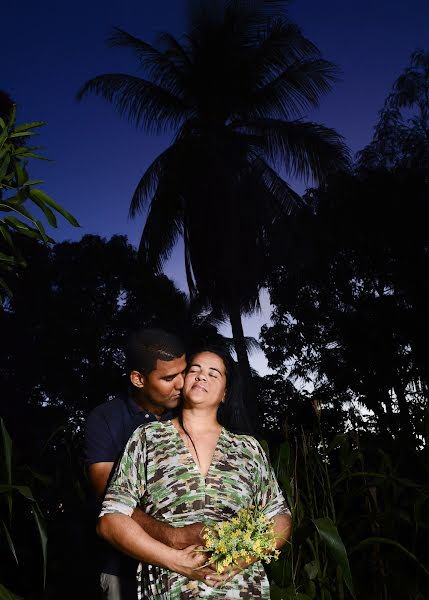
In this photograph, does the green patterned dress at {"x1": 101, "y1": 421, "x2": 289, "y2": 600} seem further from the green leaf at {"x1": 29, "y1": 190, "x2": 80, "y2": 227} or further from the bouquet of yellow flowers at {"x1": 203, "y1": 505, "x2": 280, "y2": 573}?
the green leaf at {"x1": 29, "y1": 190, "x2": 80, "y2": 227}

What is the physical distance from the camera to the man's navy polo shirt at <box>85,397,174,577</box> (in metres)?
1.86

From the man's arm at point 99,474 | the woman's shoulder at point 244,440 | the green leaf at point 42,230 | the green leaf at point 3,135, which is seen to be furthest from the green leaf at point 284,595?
the green leaf at point 3,135

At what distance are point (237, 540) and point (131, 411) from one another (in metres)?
0.82

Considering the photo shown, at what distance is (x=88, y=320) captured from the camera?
17.8 metres

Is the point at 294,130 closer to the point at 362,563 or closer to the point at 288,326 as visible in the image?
the point at 288,326

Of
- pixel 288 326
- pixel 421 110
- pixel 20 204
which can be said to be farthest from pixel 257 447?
pixel 421 110

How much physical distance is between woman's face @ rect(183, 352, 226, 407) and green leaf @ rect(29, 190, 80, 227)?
541 millimetres

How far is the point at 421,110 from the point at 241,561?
14.6m

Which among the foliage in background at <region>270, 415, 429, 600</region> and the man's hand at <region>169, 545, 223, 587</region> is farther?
the foliage in background at <region>270, 415, 429, 600</region>

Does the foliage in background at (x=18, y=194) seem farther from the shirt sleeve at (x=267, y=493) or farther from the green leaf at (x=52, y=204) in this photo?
the shirt sleeve at (x=267, y=493)

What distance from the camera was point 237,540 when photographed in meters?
1.43

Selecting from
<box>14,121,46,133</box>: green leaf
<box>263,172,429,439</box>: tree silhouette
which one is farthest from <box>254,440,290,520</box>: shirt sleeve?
<box>263,172,429,439</box>: tree silhouette

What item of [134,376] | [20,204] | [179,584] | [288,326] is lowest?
[179,584]

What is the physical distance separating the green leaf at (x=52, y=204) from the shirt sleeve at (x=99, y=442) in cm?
62
